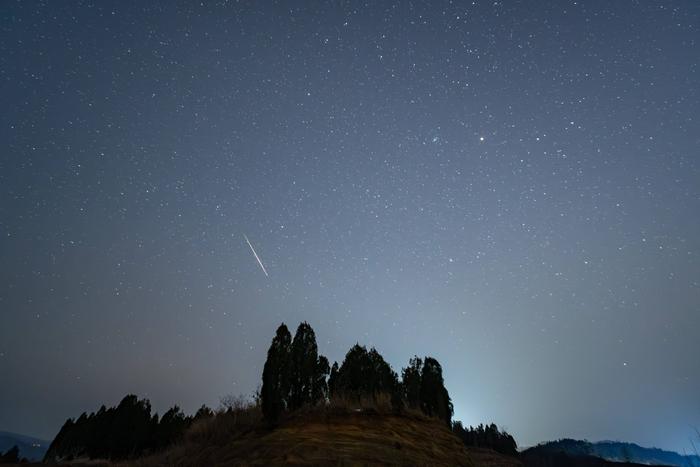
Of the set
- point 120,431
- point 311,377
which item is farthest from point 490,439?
point 311,377

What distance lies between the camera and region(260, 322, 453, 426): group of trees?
1080 centimetres

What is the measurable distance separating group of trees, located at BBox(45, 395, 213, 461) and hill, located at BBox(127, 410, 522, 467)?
24.3 metres

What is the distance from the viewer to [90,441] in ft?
106

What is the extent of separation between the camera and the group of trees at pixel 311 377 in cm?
1080

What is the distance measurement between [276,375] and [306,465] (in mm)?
4720

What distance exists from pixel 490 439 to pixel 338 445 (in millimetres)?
63450

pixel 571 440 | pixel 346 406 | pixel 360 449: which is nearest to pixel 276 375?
pixel 346 406

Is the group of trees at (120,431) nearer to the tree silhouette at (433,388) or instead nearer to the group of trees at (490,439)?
the tree silhouette at (433,388)

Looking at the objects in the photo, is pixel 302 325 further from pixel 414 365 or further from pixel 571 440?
pixel 571 440

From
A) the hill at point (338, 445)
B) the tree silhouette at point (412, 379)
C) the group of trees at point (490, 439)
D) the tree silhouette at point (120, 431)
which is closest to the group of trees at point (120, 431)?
the tree silhouette at point (120, 431)

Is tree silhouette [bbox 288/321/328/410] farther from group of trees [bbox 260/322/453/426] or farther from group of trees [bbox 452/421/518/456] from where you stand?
group of trees [bbox 452/421/518/456]

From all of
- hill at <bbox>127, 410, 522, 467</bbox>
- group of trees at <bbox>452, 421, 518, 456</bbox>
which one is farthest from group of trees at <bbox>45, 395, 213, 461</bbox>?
group of trees at <bbox>452, 421, 518, 456</bbox>

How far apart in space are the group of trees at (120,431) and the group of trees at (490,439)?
134 feet

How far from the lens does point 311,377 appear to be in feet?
40.5
